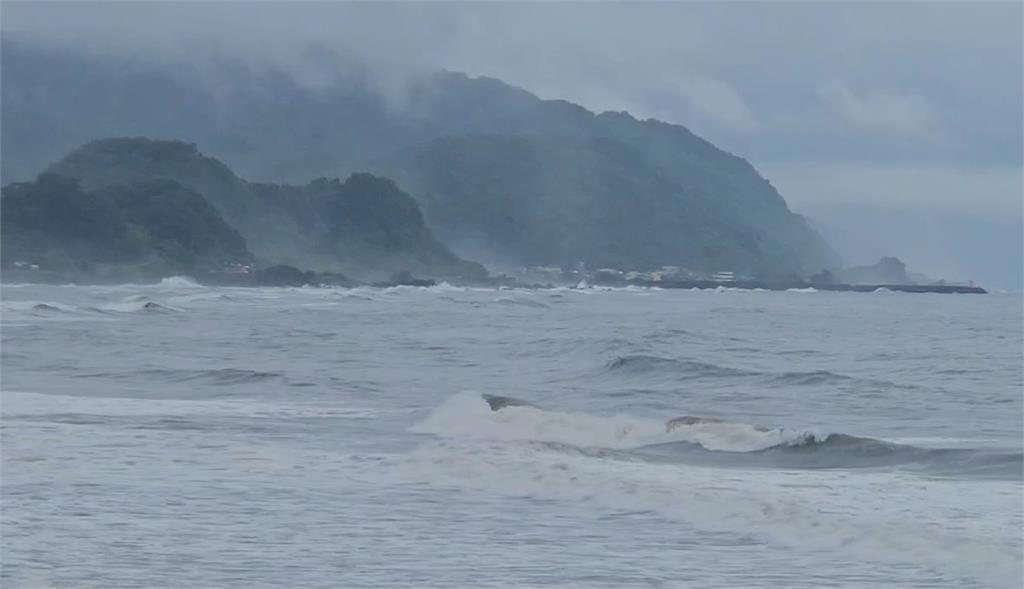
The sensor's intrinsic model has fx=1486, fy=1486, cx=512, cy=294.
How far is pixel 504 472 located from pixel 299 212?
129 metres

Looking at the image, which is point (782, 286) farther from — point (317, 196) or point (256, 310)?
point (256, 310)

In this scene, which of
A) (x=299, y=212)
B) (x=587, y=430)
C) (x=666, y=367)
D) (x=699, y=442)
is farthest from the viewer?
(x=299, y=212)

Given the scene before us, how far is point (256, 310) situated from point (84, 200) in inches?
2565

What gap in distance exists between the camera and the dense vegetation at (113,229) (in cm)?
10394

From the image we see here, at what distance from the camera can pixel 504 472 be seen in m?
12.0

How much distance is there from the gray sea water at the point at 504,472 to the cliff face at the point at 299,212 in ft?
340

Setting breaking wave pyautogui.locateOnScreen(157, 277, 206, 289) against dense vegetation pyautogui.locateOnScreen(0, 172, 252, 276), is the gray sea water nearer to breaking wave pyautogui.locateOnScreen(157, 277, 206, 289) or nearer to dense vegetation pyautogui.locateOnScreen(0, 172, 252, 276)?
breaking wave pyautogui.locateOnScreen(157, 277, 206, 289)

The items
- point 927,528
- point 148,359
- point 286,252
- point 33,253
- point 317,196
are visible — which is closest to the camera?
point 927,528

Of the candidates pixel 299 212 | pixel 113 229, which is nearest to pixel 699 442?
pixel 113 229

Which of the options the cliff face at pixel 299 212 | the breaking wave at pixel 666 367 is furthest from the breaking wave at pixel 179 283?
the breaking wave at pixel 666 367

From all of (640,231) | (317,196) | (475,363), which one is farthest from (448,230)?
(475,363)

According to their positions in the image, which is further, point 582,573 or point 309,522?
point 309,522

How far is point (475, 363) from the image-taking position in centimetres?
2670

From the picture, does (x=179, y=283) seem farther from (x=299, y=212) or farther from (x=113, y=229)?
(x=299, y=212)
